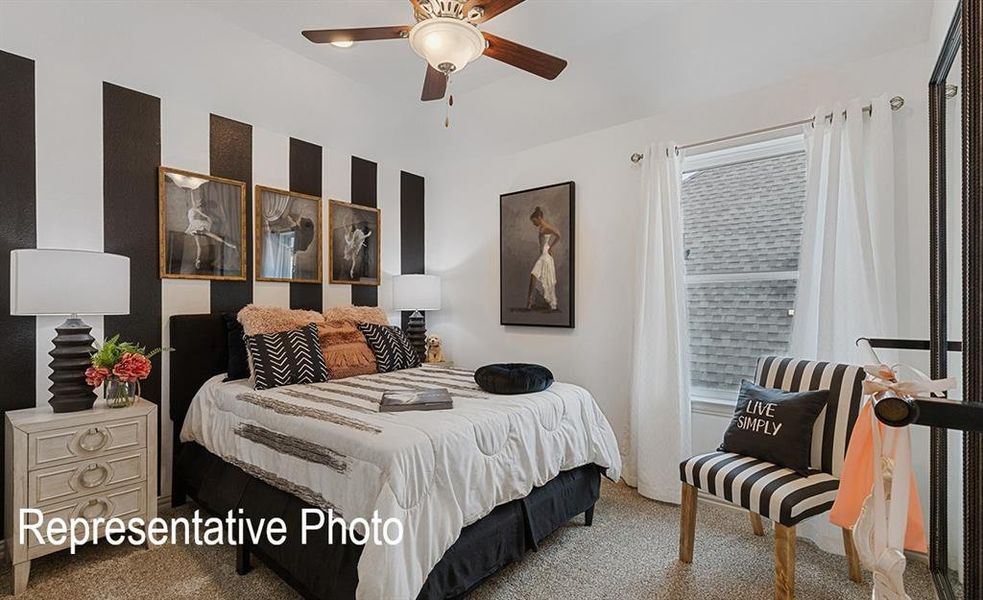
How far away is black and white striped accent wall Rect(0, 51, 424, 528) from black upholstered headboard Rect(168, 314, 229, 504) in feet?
0.19

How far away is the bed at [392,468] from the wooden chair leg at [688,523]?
44cm

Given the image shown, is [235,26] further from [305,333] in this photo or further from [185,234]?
[305,333]

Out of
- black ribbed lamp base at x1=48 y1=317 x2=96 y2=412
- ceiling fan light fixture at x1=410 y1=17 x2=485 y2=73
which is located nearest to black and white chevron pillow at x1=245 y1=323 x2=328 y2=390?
black ribbed lamp base at x1=48 y1=317 x2=96 y2=412

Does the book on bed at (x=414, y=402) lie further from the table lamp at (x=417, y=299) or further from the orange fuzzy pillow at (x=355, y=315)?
the table lamp at (x=417, y=299)

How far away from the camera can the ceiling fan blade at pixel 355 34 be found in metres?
1.94

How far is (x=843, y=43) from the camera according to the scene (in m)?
2.42

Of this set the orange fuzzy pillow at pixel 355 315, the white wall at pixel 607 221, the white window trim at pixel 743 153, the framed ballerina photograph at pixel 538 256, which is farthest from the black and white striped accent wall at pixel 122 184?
the white window trim at pixel 743 153

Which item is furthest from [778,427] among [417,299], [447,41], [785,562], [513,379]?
[417,299]

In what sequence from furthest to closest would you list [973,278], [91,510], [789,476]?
[91,510] < [789,476] < [973,278]

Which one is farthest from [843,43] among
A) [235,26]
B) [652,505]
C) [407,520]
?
[235,26]

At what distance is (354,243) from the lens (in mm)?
3941

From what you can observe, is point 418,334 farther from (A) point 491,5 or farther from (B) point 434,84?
(A) point 491,5

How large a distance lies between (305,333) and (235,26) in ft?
6.20

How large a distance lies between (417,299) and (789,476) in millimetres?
2978
